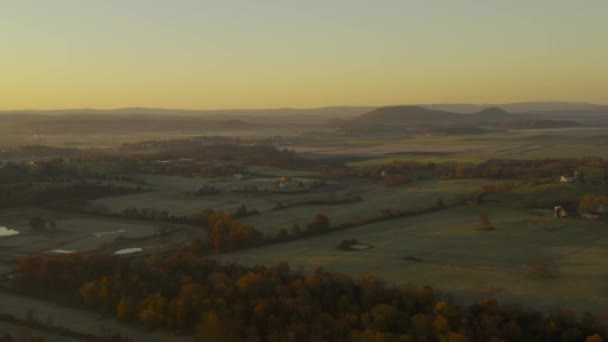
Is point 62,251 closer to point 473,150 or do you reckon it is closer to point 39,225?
→ point 39,225

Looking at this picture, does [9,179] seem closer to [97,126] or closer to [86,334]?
[86,334]

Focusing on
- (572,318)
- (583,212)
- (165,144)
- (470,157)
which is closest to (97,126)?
(165,144)

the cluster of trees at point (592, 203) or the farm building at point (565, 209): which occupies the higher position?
the cluster of trees at point (592, 203)

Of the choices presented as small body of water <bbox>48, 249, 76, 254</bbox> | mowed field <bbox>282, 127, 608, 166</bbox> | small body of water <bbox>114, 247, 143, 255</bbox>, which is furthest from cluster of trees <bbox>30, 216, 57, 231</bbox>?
mowed field <bbox>282, 127, 608, 166</bbox>

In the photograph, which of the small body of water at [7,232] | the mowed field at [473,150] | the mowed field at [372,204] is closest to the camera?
the small body of water at [7,232]

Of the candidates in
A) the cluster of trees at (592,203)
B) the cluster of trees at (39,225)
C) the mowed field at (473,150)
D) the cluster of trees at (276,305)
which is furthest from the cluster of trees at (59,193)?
the cluster of trees at (592,203)

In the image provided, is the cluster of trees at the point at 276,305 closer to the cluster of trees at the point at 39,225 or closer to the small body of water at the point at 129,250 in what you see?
the small body of water at the point at 129,250

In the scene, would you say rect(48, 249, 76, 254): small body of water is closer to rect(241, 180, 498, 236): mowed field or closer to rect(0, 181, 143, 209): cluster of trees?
rect(241, 180, 498, 236): mowed field

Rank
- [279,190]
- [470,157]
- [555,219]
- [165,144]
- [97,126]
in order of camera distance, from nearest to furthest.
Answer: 1. [555,219]
2. [279,190]
3. [470,157]
4. [165,144]
5. [97,126]
